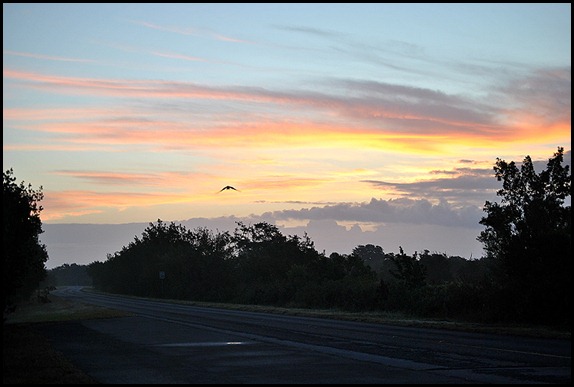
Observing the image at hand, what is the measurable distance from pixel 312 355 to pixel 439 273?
62.5 meters

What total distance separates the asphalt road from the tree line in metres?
3.68

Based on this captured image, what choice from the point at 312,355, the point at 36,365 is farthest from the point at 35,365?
the point at 312,355

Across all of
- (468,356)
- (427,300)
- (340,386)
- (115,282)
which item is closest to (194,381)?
(340,386)

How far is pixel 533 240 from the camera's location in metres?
28.3

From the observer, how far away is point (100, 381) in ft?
49.0

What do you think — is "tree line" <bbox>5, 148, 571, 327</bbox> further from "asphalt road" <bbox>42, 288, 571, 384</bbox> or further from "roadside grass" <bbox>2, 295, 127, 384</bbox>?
"roadside grass" <bbox>2, 295, 127, 384</bbox>

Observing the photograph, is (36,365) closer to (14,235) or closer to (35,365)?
(35,365)

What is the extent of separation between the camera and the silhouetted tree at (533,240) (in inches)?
1070

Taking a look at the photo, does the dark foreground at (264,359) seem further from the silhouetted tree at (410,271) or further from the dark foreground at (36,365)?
the silhouetted tree at (410,271)

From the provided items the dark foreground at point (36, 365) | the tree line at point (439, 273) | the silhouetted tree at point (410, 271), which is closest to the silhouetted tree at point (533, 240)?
the tree line at point (439, 273)

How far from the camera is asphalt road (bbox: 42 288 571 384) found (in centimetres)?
1520

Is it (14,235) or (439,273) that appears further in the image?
(439,273)

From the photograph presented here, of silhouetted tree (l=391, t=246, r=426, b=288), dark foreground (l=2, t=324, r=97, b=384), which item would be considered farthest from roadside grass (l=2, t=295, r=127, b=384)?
silhouetted tree (l=391, t=246, r=426, b=288)

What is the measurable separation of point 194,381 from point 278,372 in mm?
2040
